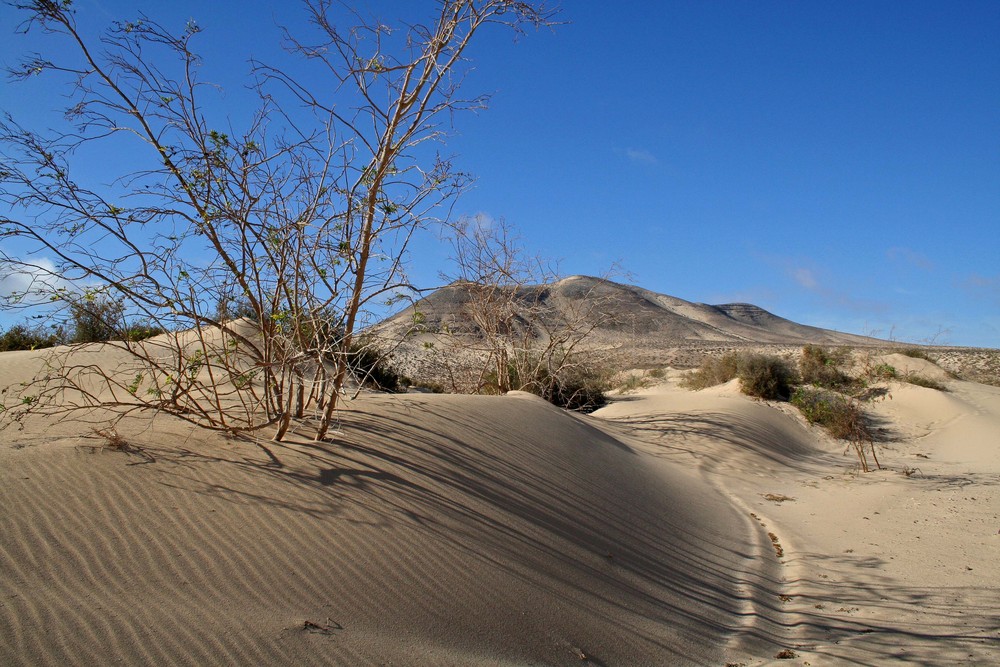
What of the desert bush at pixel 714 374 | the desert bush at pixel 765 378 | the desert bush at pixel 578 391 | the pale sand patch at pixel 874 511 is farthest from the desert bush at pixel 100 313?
the desert bush at pixel 714 374

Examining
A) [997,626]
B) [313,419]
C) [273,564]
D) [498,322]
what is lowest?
[997,626]

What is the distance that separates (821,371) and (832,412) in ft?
13.0

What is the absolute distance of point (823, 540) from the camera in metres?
8.14

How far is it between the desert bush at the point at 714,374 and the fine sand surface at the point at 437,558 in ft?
39.3

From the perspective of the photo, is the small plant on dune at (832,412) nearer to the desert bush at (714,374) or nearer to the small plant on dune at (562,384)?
the desert bush at (714,374)

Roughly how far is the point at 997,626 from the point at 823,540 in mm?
2810

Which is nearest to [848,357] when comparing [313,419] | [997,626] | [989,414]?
[989,414]

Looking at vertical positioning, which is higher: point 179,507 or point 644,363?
point 644,363

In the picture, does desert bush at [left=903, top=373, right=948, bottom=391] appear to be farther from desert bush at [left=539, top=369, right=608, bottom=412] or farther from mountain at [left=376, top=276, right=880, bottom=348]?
desert bush at [left=539, top=369, right=608, bottom=412]

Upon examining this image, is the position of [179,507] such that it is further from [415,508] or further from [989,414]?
[989,414]

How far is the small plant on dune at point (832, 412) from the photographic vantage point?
15938mm

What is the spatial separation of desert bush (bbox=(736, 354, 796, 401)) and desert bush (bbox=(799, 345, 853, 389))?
3.12ft

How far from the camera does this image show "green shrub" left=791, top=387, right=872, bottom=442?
53.2 ft

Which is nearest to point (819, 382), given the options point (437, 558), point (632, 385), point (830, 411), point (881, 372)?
point (881, 372)
